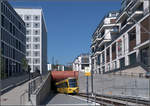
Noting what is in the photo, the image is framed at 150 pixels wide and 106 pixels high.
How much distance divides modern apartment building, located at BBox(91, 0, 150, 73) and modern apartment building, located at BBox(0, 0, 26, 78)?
20.1 m

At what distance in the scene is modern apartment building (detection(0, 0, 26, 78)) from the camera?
59250 mm

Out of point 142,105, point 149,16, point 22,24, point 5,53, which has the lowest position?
point 142,105

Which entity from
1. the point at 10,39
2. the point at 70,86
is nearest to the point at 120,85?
the point at 70,86

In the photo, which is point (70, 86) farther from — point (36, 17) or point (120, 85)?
point (36, 17)

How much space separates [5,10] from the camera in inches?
2445

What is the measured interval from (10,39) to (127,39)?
99.9 feet

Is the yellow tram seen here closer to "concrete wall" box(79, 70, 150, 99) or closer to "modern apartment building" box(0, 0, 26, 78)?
"concrete wall" box(79, 70, 150, 99)

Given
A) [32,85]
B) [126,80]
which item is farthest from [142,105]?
[126,80]

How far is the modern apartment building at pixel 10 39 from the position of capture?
2333 inches

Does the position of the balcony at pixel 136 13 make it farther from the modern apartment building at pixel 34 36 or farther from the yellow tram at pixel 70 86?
the modern apartment building at pixel 34 36

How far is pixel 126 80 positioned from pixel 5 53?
31375 mm

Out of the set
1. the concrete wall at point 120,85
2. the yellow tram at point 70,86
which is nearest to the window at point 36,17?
the concrete wall at point 120,85

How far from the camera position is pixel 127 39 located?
2052 inches

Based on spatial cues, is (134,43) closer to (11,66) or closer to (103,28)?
(103,28)
